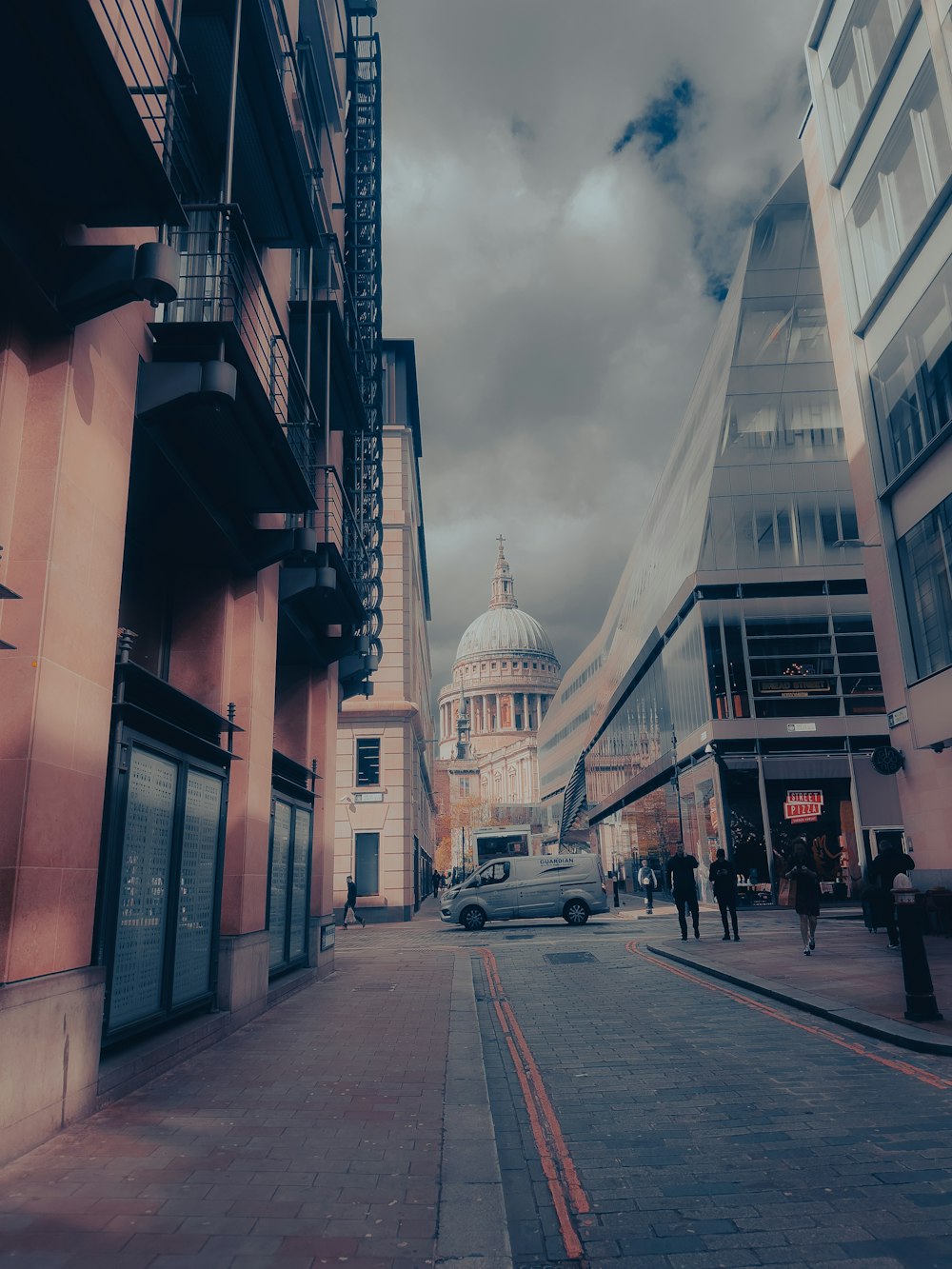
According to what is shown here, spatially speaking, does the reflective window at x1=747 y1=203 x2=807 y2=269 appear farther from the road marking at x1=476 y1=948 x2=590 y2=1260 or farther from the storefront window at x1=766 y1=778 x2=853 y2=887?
the road marking at x1=476 y1=948 x2=590 y2=1260

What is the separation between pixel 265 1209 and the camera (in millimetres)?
4543

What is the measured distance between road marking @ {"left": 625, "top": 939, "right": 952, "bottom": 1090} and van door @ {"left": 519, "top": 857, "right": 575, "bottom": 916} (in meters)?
11.3

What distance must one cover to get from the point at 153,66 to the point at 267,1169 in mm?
8764

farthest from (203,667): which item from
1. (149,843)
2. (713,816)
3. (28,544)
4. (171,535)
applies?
(713,816)

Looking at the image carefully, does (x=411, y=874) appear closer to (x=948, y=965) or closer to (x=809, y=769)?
(x=809, y=769)

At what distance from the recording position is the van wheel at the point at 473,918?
2683 centimetres

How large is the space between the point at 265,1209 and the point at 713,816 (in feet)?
96.3

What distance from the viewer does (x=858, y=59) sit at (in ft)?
66.3

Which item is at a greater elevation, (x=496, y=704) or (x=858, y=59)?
(x=496, y=704)

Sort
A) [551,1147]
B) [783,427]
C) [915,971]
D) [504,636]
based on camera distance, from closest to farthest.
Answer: [551,1147] → [915,971] → [783,427] → [504,636]

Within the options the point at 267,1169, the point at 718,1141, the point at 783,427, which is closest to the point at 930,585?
the point at 718,1141

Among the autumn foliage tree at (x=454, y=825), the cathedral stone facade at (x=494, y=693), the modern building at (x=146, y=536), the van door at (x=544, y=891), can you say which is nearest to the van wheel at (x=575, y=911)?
the van door at (x=544, y=891)

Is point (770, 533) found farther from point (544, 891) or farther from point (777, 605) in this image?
point (544, 891)

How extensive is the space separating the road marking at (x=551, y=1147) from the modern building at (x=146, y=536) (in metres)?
3.06
